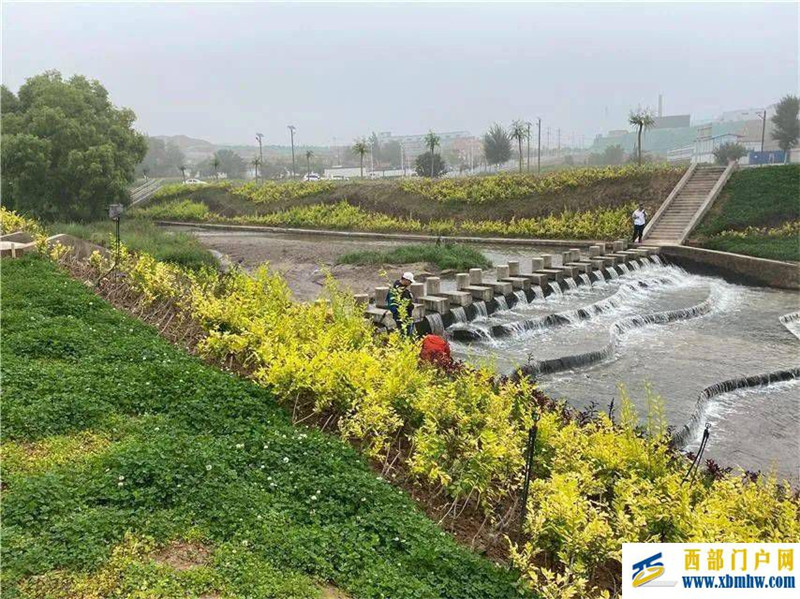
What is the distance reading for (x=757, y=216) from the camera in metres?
19.6

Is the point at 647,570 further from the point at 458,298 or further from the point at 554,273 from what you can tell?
the point at 554,273

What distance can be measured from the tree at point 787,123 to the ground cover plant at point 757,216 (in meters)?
30.6

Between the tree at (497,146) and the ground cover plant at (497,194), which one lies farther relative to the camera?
the tree at (497,146)

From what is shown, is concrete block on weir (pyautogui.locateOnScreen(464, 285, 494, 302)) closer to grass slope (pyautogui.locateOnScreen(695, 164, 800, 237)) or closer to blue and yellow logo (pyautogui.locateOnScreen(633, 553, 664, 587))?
blue and yellow logo (pyautogui.locateOnScreen(633, 553, 664, 587))

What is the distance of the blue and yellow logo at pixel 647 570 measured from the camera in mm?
3354

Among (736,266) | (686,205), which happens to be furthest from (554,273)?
(686,205)

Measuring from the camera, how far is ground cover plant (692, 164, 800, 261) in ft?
58.2

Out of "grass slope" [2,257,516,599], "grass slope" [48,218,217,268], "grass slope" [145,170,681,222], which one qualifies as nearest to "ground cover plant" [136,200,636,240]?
"grass slope" [145,170,681,222]

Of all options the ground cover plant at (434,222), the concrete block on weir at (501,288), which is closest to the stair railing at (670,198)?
the ground cover plant at (434,222)

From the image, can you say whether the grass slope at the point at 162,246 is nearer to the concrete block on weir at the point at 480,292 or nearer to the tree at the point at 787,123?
the concrete block on weir at the point at 480,292

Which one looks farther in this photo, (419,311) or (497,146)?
(497,146)

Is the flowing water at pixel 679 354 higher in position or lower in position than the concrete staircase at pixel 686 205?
lower

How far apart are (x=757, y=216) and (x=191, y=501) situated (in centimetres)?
2076

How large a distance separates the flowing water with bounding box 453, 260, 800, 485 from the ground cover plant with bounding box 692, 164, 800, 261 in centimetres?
307
